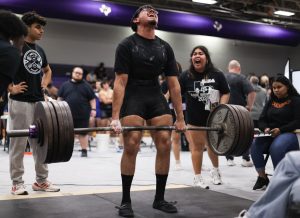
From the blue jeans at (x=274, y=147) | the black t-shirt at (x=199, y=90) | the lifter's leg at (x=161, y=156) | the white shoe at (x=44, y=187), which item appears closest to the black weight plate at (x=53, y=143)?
the lifter's leg at (x=161, y=156)

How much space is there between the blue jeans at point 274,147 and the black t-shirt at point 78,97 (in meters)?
3.32

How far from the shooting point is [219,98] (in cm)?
405

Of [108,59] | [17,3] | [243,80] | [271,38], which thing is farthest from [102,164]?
[271,38]

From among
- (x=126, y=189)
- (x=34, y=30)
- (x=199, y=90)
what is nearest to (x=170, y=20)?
(x=199, y=90)

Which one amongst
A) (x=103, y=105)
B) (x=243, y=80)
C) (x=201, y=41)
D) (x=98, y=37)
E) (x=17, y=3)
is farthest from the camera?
(x=201, y=41)

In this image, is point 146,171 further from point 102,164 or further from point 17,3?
point 17,3

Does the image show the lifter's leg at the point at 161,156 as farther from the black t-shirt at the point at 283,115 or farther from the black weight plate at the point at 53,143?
the black t-shirt at the point at 283,115

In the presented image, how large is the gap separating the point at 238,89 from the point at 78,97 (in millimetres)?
2578

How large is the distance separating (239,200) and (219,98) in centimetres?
114

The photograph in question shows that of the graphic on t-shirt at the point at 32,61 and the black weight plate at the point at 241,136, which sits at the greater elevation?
the graphic on t-shirt at the point at 32,61

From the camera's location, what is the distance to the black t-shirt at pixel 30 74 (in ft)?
11.0

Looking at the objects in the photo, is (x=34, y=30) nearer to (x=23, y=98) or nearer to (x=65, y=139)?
→ (x=23, y=98)

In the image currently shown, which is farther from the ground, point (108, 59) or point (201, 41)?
point (201, 41)

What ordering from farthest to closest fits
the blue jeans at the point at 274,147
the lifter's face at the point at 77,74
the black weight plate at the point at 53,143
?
the lifter's face at the point at 77,74
the blue jeans at the point at 274,147
the black weight plate at the point at 53,143
